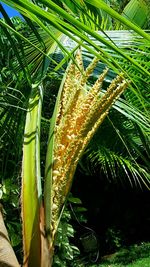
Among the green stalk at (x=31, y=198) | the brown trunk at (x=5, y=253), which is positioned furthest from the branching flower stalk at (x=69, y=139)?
the brown trunk at (x=5, y=253)

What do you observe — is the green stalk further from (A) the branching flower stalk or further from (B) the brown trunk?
(B) the brown trunk

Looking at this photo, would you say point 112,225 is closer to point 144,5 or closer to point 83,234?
point 83,234

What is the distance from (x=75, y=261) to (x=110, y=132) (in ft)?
12.9

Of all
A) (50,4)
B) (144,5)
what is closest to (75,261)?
(144,5)

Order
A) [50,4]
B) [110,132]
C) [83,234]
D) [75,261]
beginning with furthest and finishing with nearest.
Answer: [83,234] → [75,261] → [110,132] → [50,4]

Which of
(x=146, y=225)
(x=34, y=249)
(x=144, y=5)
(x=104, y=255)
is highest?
(x=144, y=5)

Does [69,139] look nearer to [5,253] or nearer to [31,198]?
[31,198]

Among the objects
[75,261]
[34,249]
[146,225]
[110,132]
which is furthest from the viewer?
[146,225]

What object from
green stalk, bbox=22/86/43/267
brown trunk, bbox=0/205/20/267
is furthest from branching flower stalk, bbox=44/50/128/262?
brown trunk, bbox=0/205/20/267

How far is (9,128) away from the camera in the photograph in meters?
1.95

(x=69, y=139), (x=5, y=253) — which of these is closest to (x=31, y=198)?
(x=69, y=139)

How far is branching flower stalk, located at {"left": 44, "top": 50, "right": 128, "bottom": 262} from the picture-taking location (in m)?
1.13

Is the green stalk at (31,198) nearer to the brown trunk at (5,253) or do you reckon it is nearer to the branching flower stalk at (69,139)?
the branching flower stalk at (69,139)

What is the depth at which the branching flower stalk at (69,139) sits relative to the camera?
1131 millimetres
